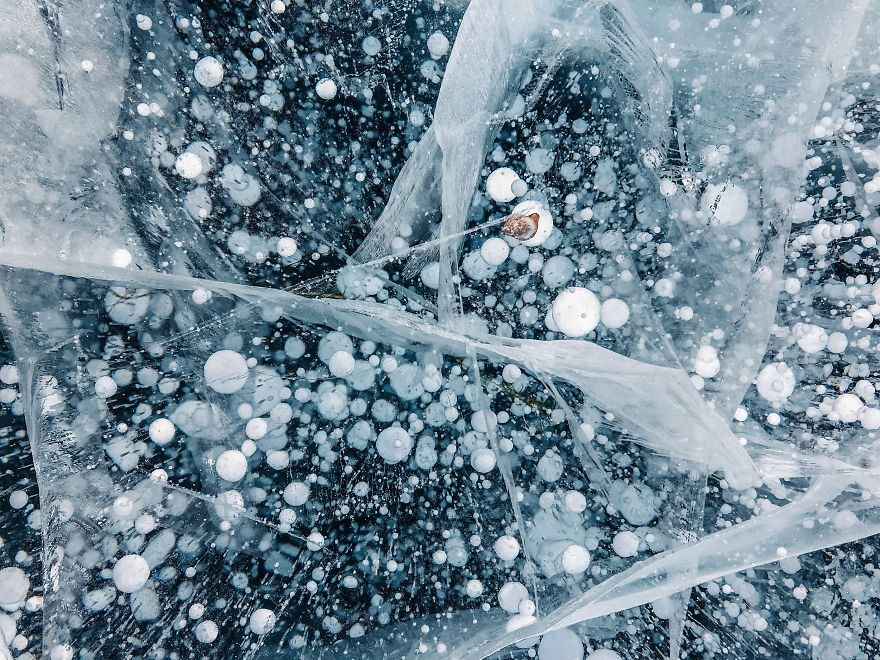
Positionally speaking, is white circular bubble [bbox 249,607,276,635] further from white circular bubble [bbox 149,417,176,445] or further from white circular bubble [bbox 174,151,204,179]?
white circular bubble [bbox 174,151,204,179]

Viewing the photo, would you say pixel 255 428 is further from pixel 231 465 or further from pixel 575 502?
pixel 575 502

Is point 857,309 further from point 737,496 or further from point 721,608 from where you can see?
point 721,608

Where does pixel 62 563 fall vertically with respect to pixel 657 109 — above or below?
below

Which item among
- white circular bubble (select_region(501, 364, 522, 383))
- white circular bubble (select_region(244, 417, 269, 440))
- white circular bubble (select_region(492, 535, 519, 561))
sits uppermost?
white circular bubble (select_region(501, 364, 522, 383))

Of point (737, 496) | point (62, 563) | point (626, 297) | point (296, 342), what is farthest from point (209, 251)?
point (737, 496)

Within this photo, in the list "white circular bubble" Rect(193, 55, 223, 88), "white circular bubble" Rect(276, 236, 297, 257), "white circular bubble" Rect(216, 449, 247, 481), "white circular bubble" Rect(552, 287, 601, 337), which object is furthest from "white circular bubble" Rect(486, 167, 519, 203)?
"white circular bubble" Rect(216, 449, 247, 481)

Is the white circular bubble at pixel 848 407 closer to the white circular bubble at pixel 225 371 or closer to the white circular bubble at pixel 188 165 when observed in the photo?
the white circular bubble at pixel 225 371
